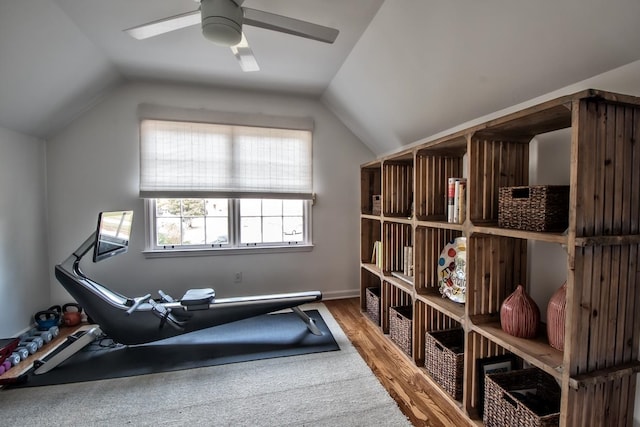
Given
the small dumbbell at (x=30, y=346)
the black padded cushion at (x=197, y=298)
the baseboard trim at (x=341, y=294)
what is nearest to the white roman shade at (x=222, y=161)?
the black padded cushion at (x=197, y=298)

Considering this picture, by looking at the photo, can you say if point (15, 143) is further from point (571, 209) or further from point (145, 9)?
point (571, 209)

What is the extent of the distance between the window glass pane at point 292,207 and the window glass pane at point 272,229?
0.40ft

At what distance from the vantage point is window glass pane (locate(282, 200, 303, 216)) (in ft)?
11.2

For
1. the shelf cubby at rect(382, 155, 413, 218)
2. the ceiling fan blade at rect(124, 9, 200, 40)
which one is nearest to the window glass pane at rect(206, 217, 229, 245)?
the shelf cubby at rect(382, 155, 413, 218)

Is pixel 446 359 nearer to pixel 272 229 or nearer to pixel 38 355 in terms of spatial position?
pixel 272 229

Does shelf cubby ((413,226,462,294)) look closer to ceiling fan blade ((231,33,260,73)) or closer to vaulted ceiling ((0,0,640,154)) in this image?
vaulted ceiling ((0,0,640,154))

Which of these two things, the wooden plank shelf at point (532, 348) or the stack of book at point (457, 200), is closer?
the wooden plank shelf at point (532, 348)

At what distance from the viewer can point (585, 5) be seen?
3.82ft

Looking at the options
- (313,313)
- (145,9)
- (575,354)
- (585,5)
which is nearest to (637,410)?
(575,354)

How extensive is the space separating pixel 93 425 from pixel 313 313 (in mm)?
1921

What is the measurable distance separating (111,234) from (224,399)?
1553 millimetres

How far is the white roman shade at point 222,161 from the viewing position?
9.67 ft

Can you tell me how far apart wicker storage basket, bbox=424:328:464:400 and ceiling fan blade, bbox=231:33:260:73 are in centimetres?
221

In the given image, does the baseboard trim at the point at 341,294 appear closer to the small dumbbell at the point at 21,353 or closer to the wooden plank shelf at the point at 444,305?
the wooden plank shelf at the point at 444,305
